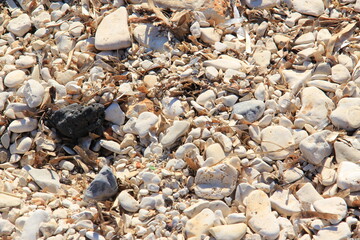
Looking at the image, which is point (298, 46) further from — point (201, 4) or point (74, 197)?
point (74, 197)

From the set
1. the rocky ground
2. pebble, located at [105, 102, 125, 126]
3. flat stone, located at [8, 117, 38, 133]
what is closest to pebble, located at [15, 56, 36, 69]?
the rocky ground

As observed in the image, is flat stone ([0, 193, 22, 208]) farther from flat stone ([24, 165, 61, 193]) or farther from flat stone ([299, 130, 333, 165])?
flat stone ([299, 130, 333, 165])

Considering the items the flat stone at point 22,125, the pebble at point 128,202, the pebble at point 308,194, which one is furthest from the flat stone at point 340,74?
the flat stone at point 22,125

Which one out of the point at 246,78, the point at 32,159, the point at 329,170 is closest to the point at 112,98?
the point at 32,159

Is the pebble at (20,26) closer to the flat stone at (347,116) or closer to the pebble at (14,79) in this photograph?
the pebble at (14,79)

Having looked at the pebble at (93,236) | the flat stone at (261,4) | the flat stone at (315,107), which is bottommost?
the pebble at (93,236)

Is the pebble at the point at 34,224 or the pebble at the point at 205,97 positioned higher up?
the pebble at the point at 205,97

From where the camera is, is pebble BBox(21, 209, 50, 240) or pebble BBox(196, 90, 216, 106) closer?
pebble BBox(21, 209, 50, 240)
